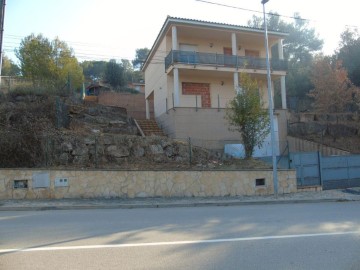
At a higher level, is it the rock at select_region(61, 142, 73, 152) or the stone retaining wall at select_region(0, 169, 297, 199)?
the rock at select_region(61, 142, 73, 152)

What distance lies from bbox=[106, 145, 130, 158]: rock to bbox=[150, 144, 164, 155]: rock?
1.21 meters

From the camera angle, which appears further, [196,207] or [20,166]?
[20,166]

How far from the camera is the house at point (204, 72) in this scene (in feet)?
74.6

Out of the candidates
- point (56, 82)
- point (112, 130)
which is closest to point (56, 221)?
point (112, 130)

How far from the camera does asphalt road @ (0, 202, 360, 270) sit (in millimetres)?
5242

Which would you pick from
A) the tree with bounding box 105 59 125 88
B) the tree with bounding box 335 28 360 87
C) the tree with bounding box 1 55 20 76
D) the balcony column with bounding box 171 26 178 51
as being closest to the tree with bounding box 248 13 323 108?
the tree with bounding box 335 28 360 87

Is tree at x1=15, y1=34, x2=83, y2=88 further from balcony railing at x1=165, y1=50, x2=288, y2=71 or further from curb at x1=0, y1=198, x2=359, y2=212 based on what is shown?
curb at x1=0, y1=198, x2=359, y2=212

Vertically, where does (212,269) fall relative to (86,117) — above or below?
below

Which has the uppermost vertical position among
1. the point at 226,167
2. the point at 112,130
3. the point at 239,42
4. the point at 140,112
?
the point at 239,42

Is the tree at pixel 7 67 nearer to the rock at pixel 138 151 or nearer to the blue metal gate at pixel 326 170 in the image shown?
the rock at pixel 138 151

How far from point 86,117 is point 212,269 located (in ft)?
59.5

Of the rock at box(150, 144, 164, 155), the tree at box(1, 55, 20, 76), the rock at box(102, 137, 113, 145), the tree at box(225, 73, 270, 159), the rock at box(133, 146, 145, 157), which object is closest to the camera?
the rock at box(102, 137, 113, 145)

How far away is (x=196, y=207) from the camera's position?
12.5 meters

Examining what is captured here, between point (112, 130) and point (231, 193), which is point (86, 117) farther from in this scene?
point (231, 193)
